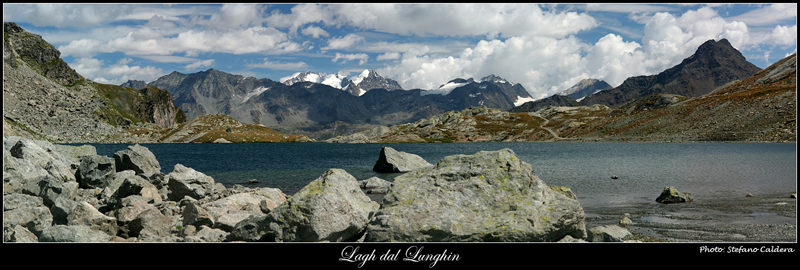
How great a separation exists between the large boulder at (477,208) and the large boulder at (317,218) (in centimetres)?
135

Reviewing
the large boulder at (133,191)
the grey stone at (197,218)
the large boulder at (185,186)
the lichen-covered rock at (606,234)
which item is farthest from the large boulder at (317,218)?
the large boulder at (133,191)

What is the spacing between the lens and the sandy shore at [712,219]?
55.3ft

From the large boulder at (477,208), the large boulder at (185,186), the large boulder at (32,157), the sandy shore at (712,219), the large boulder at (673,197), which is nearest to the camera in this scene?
the large boulder at (477,208)

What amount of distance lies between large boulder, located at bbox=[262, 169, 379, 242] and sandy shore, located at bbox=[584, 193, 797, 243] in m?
12.5

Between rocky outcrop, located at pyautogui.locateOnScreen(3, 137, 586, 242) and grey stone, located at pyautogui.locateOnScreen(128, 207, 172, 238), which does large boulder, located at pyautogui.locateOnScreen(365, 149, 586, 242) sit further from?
grey stone, located at pyautogui.locateOnScreen(128, 207, 172, 238)

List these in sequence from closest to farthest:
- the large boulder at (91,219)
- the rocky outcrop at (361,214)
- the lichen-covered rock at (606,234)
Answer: the rocky outcrop at (361,214), the lichen-covered rock at (606,234), the large boulder at (91,219)

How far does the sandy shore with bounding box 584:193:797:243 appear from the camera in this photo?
16.8m

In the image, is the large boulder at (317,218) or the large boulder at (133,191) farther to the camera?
the large boulder at (133,191)

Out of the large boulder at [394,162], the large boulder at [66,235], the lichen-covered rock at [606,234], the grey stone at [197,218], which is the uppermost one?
the large boulder at [66,235]

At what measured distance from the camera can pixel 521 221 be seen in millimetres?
12039

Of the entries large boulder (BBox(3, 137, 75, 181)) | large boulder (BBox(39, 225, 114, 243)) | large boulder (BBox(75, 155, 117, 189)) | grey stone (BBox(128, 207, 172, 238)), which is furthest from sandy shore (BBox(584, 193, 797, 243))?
large boulder (BBox(75, 155, 117, 189))

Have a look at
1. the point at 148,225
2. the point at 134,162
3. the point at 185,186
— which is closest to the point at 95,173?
the point at 134,162

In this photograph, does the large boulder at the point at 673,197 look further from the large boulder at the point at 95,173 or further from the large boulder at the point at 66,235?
the large boulder at the point at 95,173
